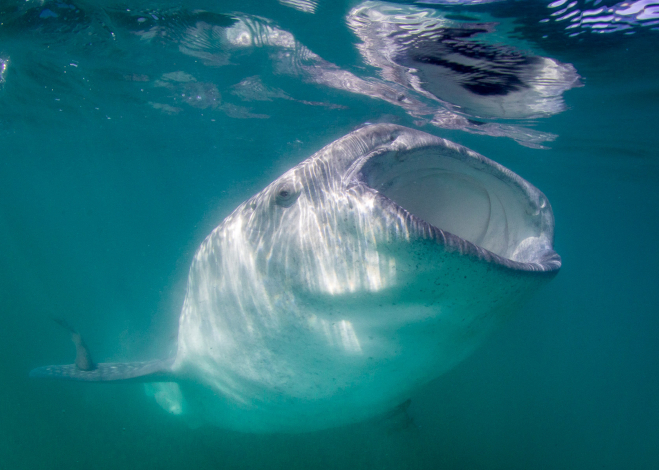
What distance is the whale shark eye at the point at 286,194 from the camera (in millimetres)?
1975

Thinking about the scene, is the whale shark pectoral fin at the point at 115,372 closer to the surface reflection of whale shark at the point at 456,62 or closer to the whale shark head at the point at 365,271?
the whale shark head at the point at 365,271

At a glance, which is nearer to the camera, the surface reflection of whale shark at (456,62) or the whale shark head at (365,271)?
the whale shark head at (365,271)

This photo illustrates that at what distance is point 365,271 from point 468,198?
1.29 metres

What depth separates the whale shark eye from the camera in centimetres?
197

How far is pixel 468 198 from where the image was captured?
99.7 inches

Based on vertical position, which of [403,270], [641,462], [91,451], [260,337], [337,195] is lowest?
[641,462]

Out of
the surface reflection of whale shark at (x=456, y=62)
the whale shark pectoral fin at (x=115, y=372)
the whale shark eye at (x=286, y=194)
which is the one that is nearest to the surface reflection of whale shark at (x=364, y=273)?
the whale shark eye at (x=286, y=194)

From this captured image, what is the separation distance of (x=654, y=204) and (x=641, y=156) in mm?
11485

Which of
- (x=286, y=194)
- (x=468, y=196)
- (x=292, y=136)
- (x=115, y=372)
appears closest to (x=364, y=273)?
(x=286, y=194)

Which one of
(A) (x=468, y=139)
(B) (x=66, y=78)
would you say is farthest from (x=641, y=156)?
(B) (x=66, y=78)

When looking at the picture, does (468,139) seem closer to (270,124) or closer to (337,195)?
(270,124)

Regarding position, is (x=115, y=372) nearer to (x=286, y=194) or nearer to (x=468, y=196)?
(x=286, y=194)

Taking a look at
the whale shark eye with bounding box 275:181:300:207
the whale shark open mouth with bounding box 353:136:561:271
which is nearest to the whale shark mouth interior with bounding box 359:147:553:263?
the whale shark open mouth with bounding box 353:136:561:271

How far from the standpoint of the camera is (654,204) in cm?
2214
